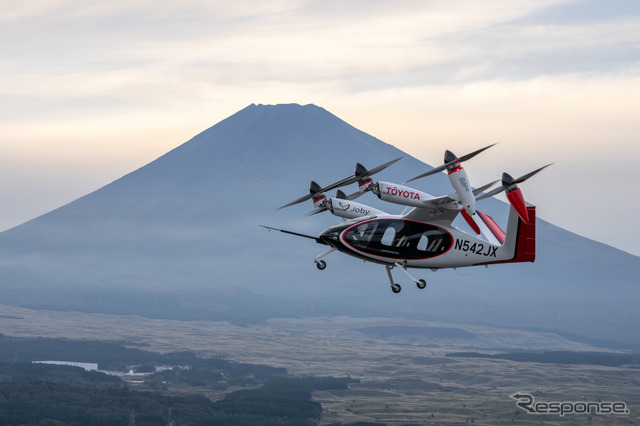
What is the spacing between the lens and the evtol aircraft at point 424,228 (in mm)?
80062

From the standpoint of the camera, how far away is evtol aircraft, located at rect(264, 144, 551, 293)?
263 ft

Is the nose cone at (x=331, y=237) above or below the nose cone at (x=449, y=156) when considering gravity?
below

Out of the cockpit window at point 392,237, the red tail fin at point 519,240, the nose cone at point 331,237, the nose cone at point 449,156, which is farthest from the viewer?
the red tail fin at point 519,240

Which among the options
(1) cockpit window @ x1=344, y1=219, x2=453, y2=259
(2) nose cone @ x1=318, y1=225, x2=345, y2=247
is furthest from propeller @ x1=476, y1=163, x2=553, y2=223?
(2) nose cone @ x1=318, y1=225, x2=345, y2=247

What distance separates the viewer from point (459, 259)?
90125mm

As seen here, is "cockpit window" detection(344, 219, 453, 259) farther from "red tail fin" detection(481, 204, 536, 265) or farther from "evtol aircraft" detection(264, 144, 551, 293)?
"red tail fin" detection(481, 204, 536, 265)

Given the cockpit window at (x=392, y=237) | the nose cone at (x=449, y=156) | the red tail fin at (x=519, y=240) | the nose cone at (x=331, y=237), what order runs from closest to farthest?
1. the nose cone at (x=449, y=156)
2. the cockpit window at (x=392, y=237)
3. the nose cone at (x=331, y=237)
4. the red tail fin at (x=519, y=240)

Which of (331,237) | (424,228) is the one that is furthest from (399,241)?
(331,237)

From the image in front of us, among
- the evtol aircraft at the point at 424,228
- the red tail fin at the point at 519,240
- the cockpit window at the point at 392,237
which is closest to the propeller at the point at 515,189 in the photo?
the evtol aircraft at the point at 424,228

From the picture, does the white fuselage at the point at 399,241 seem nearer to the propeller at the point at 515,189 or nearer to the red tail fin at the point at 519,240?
the red tail fin at the point at 519,240

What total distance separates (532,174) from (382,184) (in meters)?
12.1

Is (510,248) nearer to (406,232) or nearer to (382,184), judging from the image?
(406,232)

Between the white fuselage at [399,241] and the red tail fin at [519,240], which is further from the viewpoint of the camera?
the red tail fin at [519,240]

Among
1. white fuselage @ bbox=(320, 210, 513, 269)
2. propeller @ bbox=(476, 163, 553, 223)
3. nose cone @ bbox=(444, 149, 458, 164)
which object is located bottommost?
white fuselage @ bbox=(320, 210, 513, 269)
